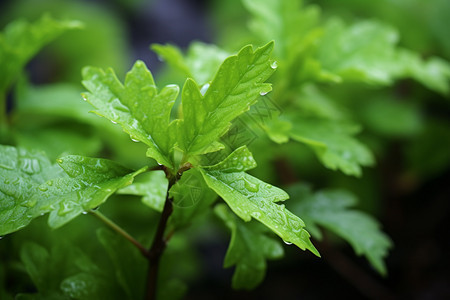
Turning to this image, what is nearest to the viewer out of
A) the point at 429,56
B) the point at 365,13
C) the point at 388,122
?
the point at 388,122

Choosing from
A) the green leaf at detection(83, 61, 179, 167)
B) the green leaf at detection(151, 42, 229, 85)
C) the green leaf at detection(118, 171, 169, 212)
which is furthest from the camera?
Result: the green leaf at detection(151, 42, 229, 85)

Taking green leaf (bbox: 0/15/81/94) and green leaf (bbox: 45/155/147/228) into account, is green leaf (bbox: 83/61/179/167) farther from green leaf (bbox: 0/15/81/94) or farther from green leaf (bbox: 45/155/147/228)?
green leaf (bbox: 0/15/81/94)

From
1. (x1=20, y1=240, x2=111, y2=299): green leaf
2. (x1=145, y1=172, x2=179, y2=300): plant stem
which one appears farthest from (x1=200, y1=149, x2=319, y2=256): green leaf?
(x1=20, y1=240, x2=111, y2=299): green leaf

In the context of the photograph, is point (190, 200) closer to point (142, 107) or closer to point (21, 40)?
point (142, 107)

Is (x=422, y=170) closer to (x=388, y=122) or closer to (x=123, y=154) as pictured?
(x=388, y=122)

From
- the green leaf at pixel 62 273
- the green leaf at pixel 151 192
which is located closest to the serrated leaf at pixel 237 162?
the green leaf at pixel 151 192

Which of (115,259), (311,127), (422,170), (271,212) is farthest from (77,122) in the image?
(422,170)
